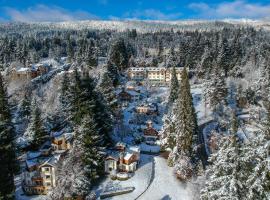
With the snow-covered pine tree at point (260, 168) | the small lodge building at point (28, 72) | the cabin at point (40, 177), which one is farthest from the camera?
the small lodge building at point (28, 72)

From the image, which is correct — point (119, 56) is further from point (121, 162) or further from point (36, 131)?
point (121, 162)

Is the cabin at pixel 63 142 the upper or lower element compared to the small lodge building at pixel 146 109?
lower

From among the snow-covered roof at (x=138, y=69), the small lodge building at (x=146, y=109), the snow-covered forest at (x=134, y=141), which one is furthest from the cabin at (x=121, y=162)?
the snow-covered roof at (x=138, y=69)

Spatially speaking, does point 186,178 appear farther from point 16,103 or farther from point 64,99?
point 16,103

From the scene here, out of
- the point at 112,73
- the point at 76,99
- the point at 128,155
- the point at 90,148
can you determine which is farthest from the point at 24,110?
the point at 112,73

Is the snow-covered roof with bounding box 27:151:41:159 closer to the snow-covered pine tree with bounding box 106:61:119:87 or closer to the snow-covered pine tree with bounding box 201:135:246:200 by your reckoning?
the snow-covered pine tree with bounding box 201:135:246:200

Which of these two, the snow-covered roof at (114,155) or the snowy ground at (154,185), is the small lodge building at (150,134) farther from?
the snow-covered roof at (114,155)

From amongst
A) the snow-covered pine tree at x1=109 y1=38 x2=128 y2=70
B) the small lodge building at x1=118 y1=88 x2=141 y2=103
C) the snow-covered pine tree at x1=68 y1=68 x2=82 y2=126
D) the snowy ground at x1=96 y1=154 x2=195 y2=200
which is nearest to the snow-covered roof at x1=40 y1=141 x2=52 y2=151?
the snow-covered pine tree at x1=68 y1=68 x2=82 y2=126

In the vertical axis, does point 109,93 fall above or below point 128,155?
above

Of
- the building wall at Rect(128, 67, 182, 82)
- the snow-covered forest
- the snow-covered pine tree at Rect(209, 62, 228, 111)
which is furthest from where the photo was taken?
the building wall at Rect(128, 67, 182, 82)

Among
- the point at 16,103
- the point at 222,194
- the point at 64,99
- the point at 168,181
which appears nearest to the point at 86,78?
the point at 64,99

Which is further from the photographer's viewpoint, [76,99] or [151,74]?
[151,74]
